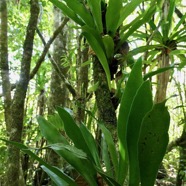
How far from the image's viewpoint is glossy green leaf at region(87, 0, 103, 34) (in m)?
0.84

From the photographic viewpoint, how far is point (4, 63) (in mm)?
1871

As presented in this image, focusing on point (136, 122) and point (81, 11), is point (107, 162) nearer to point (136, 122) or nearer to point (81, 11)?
point (136, 122)

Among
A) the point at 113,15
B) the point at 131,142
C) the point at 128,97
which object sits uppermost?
the point at 113,15

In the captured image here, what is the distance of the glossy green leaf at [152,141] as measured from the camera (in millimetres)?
600

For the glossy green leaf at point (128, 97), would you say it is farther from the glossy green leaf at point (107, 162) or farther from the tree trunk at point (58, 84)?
the tree trunk at point (58, 84)

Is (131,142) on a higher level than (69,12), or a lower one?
lower

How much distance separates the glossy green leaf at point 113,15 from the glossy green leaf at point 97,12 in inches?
0.9

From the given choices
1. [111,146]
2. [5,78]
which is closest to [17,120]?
[5,78]

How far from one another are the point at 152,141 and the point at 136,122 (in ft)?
0.22

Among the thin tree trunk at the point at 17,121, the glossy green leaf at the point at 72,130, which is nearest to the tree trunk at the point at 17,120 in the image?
the thin tree trunk at the point at 17,121

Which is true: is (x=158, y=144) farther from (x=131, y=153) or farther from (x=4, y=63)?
(x=4, y=63)

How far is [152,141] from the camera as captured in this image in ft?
2.07

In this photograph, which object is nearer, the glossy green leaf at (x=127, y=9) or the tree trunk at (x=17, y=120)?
the glossy green leaf at (x=127, y=9)

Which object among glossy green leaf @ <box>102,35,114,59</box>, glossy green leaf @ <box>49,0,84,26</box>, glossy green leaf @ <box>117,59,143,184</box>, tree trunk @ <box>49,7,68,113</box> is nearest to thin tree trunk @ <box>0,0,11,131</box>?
tree trunk @ <box>49,7,68,113</box>
